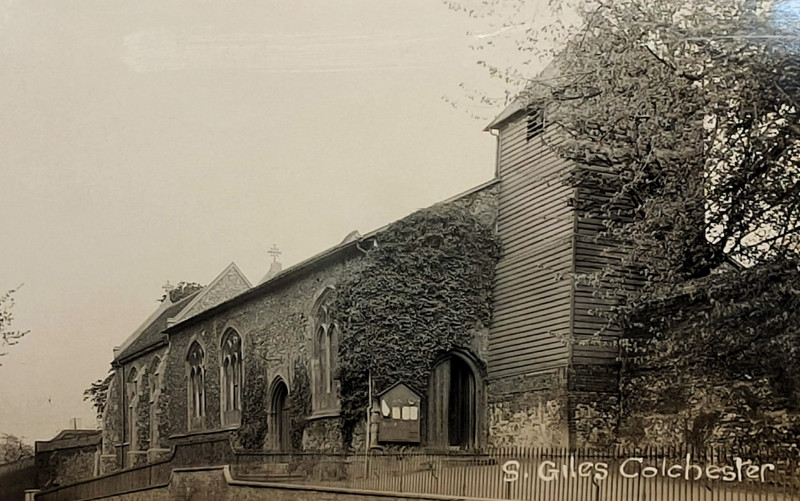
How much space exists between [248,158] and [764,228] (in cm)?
226

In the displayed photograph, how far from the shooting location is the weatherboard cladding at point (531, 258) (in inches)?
173

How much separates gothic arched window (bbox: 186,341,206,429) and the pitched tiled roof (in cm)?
37

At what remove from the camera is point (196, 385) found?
529cm

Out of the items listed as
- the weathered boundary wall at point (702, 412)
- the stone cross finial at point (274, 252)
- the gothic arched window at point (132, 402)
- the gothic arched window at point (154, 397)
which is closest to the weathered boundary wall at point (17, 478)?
the gothic arched window at point (132, 402)

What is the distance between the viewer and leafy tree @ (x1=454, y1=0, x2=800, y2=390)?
3.89m

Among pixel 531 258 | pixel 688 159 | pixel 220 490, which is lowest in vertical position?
pixel 220 490

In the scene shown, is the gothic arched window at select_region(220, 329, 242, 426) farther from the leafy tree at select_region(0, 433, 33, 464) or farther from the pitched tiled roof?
the leafy tree at select_region(0, 433, 33, 464)

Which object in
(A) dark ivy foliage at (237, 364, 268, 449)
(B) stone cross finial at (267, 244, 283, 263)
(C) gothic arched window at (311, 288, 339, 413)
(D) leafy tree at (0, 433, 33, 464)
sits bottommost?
(D) leafy tree at (0, 433, 33, 464)

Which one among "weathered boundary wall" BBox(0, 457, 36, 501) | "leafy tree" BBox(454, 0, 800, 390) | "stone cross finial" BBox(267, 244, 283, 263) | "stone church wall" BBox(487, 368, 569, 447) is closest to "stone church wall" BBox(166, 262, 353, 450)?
"stone cross finial" BBox(267, 244, 283, 263)

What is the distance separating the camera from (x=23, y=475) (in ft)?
16.1

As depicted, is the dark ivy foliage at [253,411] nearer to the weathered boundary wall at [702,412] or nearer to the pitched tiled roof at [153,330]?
the pitched tiled roof at [153,330]

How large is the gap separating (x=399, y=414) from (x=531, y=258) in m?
0.92

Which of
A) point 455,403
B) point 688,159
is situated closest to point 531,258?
point 455,403

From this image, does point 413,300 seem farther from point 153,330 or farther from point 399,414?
point 153,330
